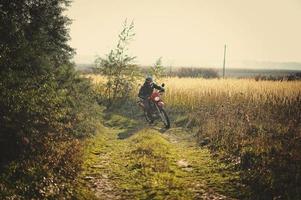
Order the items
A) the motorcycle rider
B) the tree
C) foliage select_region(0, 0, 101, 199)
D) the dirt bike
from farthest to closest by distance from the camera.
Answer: the motorcycle rider
the dirt bike
the tree
foliage select_region(0, 0, 101, 199)

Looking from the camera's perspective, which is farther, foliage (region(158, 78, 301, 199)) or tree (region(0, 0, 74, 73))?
tree (region(0, 0, 74, 73))

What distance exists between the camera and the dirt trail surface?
8094 millimetres

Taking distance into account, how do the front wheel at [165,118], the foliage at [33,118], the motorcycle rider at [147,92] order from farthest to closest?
the motorcycle rider at [147,92] < the front wheel at [165,118] < the foliage at [33,118]

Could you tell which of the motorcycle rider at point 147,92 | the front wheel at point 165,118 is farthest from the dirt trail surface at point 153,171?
the motorcycle rider at point 147,92

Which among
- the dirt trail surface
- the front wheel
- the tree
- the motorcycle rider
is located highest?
the tree

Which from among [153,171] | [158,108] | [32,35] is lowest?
[153,171]

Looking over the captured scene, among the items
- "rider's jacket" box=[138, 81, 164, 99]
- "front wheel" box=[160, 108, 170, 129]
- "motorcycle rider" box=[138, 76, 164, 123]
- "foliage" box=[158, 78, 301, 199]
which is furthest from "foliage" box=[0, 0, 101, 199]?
"rider's jacket" box=[138, 81, 164, 99]

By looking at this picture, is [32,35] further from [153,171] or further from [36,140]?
[153,171]

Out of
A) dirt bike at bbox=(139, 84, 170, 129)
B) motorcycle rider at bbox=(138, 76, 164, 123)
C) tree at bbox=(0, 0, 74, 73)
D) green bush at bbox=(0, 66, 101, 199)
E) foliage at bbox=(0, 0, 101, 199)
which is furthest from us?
motorcycle rider at bbox=(138, 76, 164, 123)

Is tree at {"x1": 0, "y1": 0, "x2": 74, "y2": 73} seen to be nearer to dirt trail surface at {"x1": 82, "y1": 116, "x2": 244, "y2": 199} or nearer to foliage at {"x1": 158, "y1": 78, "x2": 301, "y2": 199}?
dirt trail surface at {"x1": 82, "y1": 116, "x2": 244, "y2": 199}

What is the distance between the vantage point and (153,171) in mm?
9523

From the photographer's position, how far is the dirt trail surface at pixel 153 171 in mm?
8094

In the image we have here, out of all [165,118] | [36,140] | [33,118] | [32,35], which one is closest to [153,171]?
[36,140]

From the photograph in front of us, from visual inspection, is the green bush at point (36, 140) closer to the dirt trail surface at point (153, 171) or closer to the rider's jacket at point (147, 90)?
the dirt trail surface at point (153, 171)
